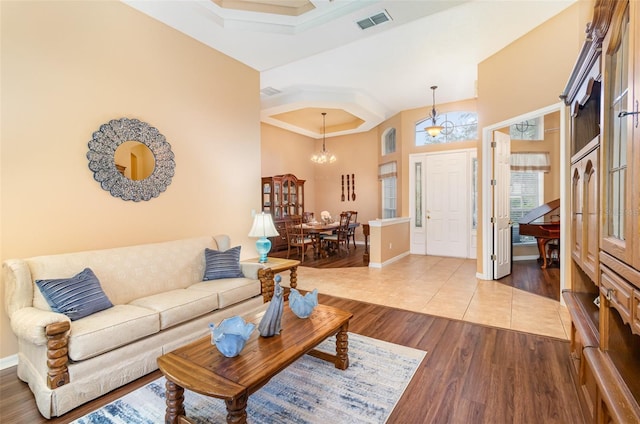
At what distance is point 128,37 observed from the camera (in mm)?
3115

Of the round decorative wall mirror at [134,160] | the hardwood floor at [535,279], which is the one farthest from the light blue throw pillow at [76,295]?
the hardwood floor at [535,279]

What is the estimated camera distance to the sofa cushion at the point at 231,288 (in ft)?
9.62

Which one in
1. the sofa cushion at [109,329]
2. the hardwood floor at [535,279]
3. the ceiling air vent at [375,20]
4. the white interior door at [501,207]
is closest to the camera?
the sofa cushion at [109,329]

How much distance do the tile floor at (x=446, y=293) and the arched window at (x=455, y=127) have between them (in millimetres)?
2786

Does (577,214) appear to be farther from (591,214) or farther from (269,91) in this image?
(269,91)

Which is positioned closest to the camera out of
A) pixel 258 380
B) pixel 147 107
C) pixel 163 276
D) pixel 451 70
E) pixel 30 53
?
pixel 258 380

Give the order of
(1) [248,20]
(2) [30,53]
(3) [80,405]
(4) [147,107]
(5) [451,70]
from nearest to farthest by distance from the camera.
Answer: (3) [80,405]
(2) [30,53]
(4) [147,107]
(1) [248,20]
(5) [451,70]

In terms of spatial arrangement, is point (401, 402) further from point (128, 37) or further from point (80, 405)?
point (128, 37)

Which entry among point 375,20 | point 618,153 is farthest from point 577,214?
point 375,20

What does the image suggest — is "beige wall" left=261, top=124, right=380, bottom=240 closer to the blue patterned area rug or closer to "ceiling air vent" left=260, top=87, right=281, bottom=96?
"ceiling air vent" left=260, top=87, right=281, bottom=96

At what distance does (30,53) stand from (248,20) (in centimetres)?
207

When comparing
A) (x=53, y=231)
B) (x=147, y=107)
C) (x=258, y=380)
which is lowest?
(x=258, y=380)

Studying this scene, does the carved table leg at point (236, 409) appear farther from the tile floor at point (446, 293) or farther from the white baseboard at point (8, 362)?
the tile floor at point (446, 293)

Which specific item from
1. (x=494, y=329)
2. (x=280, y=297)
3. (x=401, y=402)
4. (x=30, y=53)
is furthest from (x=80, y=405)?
(x=494, y=329)
